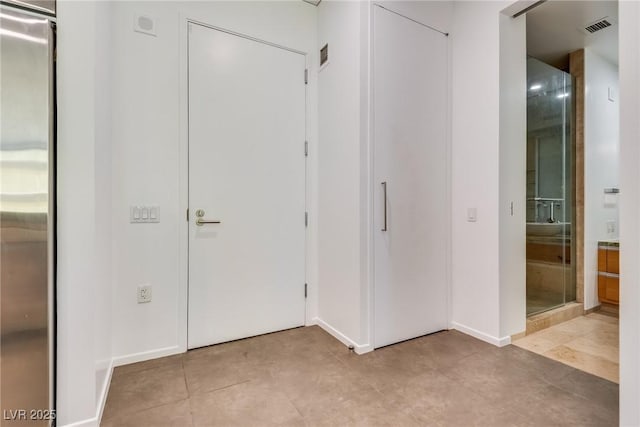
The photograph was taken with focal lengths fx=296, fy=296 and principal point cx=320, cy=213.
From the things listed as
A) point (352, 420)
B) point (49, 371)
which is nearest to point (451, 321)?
point (352, 420)

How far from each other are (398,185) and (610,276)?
2.50m

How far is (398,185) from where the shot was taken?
2.31 meters

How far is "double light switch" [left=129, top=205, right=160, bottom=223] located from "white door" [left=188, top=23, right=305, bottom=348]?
0.74 ft

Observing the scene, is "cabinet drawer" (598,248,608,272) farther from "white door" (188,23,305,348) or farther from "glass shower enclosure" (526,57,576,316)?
"white door" (188,23,305,348)

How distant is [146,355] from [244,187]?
4.48 ft

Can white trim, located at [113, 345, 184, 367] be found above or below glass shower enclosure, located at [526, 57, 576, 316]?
below

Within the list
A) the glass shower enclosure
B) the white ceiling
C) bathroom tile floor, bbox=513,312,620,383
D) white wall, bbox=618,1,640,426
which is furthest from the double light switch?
the white ceiling

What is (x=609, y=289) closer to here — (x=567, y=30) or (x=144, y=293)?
(x=567, y=30)

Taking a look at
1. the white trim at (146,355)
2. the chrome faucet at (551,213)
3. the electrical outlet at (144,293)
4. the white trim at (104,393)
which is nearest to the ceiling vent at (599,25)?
the chrome faucet at (551,213)

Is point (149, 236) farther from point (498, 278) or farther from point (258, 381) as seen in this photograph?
point (498, 278)

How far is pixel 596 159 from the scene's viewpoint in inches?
121

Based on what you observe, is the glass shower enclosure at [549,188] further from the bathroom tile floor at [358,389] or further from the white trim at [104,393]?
the white trim at [104,393]

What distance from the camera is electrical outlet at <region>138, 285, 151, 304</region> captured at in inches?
79.6

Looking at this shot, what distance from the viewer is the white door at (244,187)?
7.26 feet
